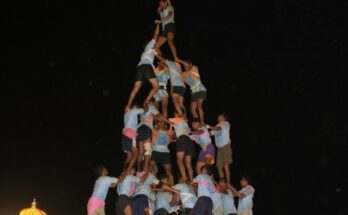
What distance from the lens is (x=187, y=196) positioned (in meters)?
9.96

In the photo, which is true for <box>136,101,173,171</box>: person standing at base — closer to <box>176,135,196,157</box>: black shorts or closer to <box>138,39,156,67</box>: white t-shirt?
<box>176,135,196,157</box>: black shorts

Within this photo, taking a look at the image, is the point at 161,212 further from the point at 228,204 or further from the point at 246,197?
the point at 246,197

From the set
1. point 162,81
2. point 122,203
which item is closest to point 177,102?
point 162,81

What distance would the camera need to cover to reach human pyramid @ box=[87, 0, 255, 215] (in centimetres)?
991

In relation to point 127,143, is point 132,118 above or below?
above

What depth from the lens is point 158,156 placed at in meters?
11.6

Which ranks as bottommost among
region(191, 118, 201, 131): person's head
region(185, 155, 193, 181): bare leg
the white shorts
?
region(185, 155, 193, 181): bare leg

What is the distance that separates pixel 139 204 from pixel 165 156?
196 centimetres

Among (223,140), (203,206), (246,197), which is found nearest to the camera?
(203,206)

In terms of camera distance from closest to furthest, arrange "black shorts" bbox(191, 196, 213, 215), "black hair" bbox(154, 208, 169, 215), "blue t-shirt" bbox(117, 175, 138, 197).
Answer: "black shorts" bbox(191, 196, 213, 215)
"blue t-shirt" bbox(117, 175, 138, 197)
"black hair" bbox(154, 208, 169, 215)

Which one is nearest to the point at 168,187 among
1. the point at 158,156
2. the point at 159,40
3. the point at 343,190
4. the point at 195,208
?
the point at 195,208

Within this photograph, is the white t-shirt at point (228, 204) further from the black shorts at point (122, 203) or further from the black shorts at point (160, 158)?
the black shorts at point (122, 203)

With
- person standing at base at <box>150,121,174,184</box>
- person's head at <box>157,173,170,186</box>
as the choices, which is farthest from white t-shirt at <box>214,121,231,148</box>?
person's head at <box>157,173,170,186</box>

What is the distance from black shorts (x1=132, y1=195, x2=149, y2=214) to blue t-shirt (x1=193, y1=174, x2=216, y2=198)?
1.05 meters
